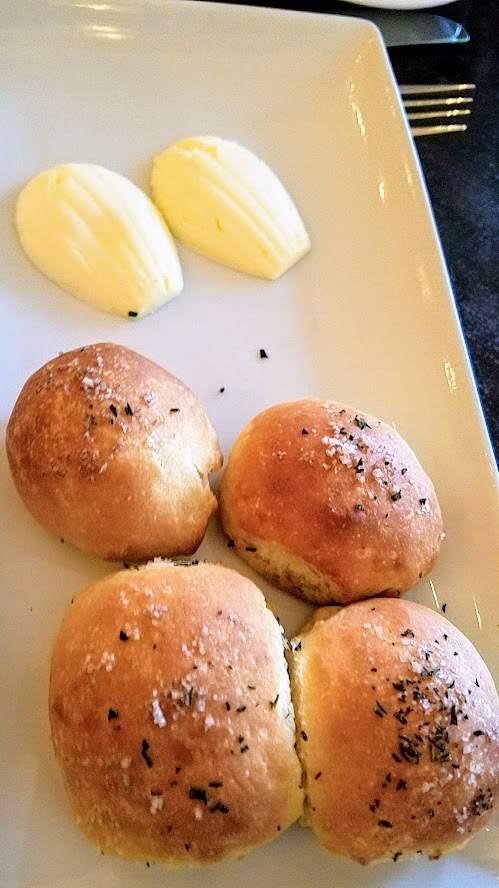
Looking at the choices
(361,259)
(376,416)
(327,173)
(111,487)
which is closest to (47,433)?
(111,487)

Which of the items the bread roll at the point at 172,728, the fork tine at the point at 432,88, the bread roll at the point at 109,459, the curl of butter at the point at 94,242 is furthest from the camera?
the fork tine at the point at 432,88

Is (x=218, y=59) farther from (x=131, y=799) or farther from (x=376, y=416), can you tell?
(x=131, y=799)

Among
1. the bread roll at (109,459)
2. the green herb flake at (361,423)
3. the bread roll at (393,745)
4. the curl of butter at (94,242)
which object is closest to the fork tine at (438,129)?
the curl of butter at (94,242)

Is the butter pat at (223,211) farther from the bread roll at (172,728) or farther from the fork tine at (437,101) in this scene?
the bread roll at (172,728)

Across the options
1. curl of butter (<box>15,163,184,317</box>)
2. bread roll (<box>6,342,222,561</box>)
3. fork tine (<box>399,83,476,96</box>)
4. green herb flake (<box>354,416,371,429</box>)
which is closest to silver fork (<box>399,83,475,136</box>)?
fork tine (<box>399,83,476,96</box>)

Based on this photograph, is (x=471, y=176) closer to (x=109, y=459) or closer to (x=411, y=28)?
(x=411, y=28)
